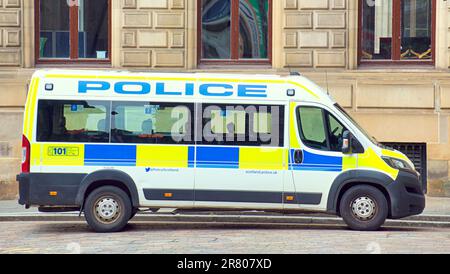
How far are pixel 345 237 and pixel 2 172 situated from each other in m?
9.60

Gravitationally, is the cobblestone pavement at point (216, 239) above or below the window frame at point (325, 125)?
below

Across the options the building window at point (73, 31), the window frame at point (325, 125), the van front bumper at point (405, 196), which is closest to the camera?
the van front bumper at point (405, 196)

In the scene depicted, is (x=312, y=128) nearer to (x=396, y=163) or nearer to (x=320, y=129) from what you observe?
(x=320, y=129)

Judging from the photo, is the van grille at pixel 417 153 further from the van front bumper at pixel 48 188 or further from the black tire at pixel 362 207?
the van front bumper at pixel 48 188

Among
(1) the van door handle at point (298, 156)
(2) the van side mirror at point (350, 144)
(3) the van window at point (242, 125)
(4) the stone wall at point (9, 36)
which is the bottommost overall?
(1) the van door handle at point (298, 156)

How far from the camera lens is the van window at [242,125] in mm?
15203

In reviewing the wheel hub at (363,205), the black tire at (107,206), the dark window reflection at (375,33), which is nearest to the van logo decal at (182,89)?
the black tire at (107,206)

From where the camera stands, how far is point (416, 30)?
72.5 ft

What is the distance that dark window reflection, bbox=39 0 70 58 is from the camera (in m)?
22.3

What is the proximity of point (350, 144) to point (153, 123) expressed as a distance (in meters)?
3.03

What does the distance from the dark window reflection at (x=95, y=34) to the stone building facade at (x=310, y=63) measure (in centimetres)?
41

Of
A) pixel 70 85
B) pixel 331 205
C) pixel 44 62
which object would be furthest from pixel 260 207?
pixel 44 62

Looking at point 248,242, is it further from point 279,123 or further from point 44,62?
point 44,62

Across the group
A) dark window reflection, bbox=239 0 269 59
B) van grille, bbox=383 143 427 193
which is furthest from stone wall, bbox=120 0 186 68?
van grille, bbox=383 143 427 193
